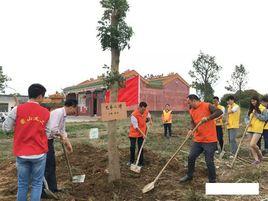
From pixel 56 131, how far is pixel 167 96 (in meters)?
33.7

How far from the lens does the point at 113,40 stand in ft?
22.1

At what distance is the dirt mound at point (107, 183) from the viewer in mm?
6344

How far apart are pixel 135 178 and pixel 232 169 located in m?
2.25

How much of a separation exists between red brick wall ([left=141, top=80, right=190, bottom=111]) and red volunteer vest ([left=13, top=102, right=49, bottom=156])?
31289 mm

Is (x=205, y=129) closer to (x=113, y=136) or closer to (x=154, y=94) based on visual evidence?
(x=113, y=136)

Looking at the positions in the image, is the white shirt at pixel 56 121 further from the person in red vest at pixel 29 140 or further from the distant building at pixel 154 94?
the distant building at pixel 154 94

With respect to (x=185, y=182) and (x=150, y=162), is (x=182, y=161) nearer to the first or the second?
(x=150, y=162)

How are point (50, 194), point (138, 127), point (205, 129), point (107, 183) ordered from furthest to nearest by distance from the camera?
Result: point (138, 127) → point (205, 129) → point (107, 183) → point (50, 194)

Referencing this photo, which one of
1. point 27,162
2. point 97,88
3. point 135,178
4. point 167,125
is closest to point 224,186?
point 135,178

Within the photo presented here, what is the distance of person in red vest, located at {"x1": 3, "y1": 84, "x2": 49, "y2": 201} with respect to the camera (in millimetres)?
4758

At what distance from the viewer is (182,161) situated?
361 inches

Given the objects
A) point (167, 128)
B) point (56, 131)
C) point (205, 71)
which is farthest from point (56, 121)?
point (205, 71)

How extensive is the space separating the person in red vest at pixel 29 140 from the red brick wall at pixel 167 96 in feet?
102

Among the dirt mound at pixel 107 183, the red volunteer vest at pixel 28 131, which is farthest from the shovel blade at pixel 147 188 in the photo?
the red volunteer vest at pixel 28 131
